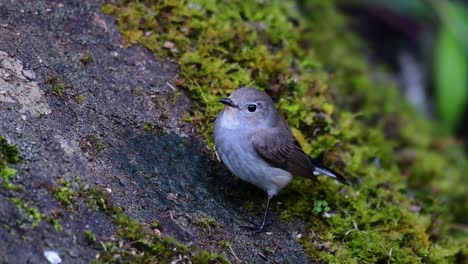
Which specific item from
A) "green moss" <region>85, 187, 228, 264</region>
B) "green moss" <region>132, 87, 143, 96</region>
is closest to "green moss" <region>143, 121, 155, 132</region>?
"green moss" <region>132, 87, 143, 96</region>

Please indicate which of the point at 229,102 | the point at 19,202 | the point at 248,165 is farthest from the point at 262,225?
the point at 19,202

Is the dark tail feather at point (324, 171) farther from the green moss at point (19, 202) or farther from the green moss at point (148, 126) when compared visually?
the green moss at point (19, 202)

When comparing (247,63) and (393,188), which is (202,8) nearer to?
(247,63)

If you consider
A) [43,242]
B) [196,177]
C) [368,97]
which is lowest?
[368,97]

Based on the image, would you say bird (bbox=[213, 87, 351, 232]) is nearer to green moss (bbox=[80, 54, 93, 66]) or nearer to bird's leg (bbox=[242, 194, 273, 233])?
bird's leg (bbox=[242, 194, 273, 233])

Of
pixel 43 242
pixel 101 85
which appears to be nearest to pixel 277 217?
pixel 101 85

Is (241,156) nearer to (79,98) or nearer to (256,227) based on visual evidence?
(256,227)

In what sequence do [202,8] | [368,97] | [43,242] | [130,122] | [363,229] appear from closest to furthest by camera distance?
1. [43,242]
2. [130,122]
3. [363,229]
4. [202,8]
5. [368,97]
